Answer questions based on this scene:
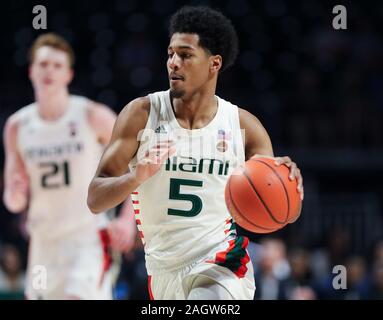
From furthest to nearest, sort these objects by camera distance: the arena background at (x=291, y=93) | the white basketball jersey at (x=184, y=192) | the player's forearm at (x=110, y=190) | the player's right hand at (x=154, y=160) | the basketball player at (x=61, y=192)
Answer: the arena background at (x=291, y=93), the basketball player at (x=61, y=192), the white basketball jersey at (x=184, y=192), the player's forearm at (x=110, y=190), the player's right hand at (x=154, y=160)

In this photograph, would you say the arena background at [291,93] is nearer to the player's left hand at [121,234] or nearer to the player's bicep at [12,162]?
the player's left hand at [121,234]

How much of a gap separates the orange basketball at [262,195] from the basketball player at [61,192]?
256 cm

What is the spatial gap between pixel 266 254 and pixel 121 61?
4.15 metres

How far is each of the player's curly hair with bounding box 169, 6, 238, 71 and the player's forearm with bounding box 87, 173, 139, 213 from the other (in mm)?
998

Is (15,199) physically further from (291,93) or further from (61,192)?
(291,93)

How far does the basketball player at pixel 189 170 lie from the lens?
451 centimetres

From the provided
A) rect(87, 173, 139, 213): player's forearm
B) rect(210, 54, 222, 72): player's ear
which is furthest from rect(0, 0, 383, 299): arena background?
rect(87, 173, 139, 213): player's forearm

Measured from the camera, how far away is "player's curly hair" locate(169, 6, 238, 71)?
15.5 ft

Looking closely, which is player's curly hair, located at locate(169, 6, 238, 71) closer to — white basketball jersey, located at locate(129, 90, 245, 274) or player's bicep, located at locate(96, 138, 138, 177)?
white basketball jersey, located at locate(129, 90, 245, 274)

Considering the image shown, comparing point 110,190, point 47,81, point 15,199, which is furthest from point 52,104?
point 110,190

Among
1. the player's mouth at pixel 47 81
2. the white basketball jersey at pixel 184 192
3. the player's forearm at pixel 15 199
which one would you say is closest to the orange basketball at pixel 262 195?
the white basketball jersey at pixel 184 192
